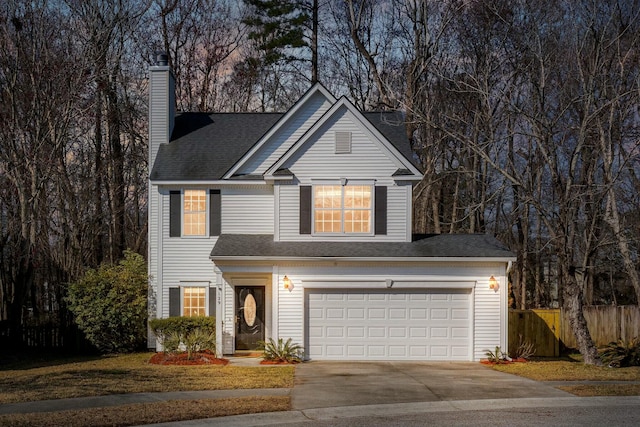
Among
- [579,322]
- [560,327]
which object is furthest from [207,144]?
[560,327]

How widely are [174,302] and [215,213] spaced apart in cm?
310

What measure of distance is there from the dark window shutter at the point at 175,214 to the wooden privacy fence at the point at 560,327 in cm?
1132

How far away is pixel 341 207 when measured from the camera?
22.2 m

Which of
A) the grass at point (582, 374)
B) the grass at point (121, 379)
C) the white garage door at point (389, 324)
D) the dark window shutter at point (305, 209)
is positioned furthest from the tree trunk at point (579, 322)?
the grass at point (121, 379)

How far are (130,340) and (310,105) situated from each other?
31.1 ft

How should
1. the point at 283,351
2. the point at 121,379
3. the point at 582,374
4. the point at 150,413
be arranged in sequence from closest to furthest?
1. the point at 150,413
2. the point at 121,379
3. the point at 582,374
4. the point at 283,351

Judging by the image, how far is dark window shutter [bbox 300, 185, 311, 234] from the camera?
869 inches

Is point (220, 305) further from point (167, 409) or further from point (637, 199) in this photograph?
point (637, 199)

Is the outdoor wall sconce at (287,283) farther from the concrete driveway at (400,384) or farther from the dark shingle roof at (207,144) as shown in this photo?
the dark shingle roof at (207,144)

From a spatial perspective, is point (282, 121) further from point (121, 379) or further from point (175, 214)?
point (121, 379)

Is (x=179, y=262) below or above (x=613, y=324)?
above

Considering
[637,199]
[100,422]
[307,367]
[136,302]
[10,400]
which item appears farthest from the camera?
[637,199]

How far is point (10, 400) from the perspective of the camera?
46.7 feet

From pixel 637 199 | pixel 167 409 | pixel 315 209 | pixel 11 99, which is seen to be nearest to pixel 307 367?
pixel 315 209
